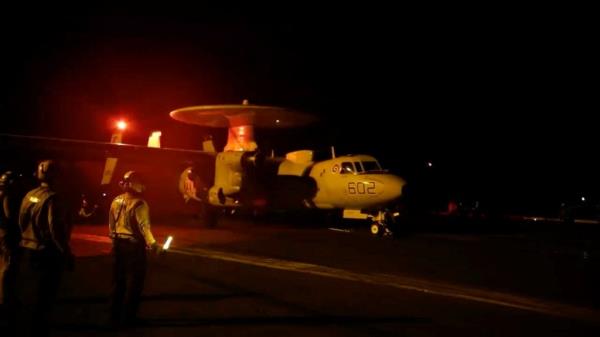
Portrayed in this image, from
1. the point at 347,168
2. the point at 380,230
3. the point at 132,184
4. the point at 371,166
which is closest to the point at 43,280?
the point at 132,184

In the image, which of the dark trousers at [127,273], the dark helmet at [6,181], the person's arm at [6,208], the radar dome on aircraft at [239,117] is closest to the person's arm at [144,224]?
the dark trousers at [127,273]

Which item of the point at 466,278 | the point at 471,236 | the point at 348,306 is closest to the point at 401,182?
the point at 471,236

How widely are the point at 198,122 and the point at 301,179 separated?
21.5 ft

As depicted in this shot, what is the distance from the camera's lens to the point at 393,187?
1805 cm

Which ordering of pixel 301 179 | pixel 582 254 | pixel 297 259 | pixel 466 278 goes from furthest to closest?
pixel 301 179
pixel 582 254
pixel 297 259
pixel 466 278

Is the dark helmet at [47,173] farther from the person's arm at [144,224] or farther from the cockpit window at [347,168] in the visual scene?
the cockpit window at [347,168]

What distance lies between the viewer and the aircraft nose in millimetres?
17922

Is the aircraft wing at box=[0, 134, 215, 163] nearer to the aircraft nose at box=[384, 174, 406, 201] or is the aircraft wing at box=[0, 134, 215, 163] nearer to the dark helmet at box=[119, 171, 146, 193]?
the aircraft nose at box=[384, 174, 406, 201]

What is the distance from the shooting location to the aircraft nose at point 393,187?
17.9 metres

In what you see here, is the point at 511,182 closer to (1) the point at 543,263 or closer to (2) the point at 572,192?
(2) the point at 572,192

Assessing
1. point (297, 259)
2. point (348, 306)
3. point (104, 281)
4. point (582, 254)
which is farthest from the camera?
point (582, 254)

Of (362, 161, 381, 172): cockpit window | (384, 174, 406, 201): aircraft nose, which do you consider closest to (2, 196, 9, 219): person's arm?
(384, 174, 406, 201): aircraft nose

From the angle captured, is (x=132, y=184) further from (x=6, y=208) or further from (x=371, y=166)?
(x=371, y=166)

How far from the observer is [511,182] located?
147 ft
